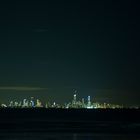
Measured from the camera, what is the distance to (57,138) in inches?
2721

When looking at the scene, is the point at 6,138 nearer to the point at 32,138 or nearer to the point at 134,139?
the point at 32,138

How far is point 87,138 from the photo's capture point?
70.4 meters

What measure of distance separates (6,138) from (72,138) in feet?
23.6

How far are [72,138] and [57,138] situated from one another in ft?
5.75

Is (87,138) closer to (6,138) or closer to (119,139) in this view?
(119,139)

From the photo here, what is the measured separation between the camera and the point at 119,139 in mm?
67500

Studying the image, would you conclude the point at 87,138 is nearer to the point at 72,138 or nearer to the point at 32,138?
the point at 72,138

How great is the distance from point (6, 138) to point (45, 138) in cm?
414

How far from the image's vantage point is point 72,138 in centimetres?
6981

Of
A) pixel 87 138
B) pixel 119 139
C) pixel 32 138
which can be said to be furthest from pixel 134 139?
pixel 32 138

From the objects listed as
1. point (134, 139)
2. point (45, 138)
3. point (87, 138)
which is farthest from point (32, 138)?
point (134, 139)

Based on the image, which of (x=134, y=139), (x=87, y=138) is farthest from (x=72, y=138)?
(x=134, y=139)

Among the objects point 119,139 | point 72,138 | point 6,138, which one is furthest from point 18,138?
point 119,139

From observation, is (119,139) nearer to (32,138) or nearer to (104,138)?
(104,138)
